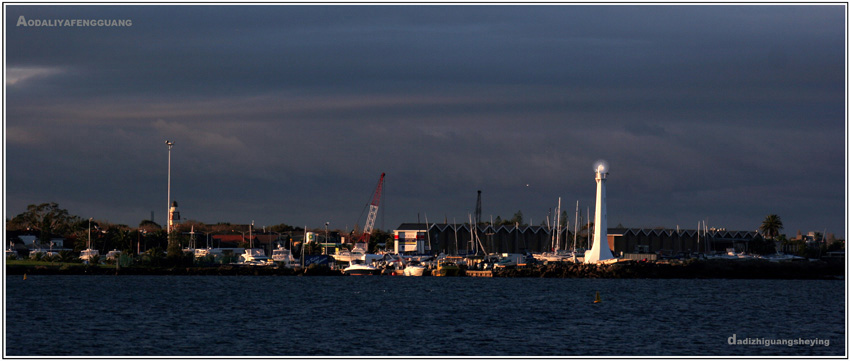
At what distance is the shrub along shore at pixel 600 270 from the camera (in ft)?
458

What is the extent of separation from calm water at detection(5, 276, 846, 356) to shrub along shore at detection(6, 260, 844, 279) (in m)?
37.9

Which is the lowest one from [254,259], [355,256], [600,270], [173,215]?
[600,270]

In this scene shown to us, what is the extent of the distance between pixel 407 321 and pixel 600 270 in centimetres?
7927

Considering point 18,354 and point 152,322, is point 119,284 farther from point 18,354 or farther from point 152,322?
point 18,354

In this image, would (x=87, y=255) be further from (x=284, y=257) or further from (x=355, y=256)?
(x=355, y=256)

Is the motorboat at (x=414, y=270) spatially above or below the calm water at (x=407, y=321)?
above

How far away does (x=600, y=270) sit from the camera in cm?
13812

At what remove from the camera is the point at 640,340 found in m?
53.7

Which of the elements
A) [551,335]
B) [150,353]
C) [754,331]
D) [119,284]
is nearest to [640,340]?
[551,335]

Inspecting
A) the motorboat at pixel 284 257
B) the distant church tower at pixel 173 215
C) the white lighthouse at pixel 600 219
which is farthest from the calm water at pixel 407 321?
the distant church tower at pixel 173 215

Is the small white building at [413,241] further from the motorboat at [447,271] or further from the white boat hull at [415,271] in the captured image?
the white boat hull at [415,271]

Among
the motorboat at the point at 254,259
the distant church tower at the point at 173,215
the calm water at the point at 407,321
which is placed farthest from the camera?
the distant church tower at the point at 173,215

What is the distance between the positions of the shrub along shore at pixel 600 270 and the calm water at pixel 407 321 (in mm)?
37895

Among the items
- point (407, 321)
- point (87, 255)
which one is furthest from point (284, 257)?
point (407, 321)
